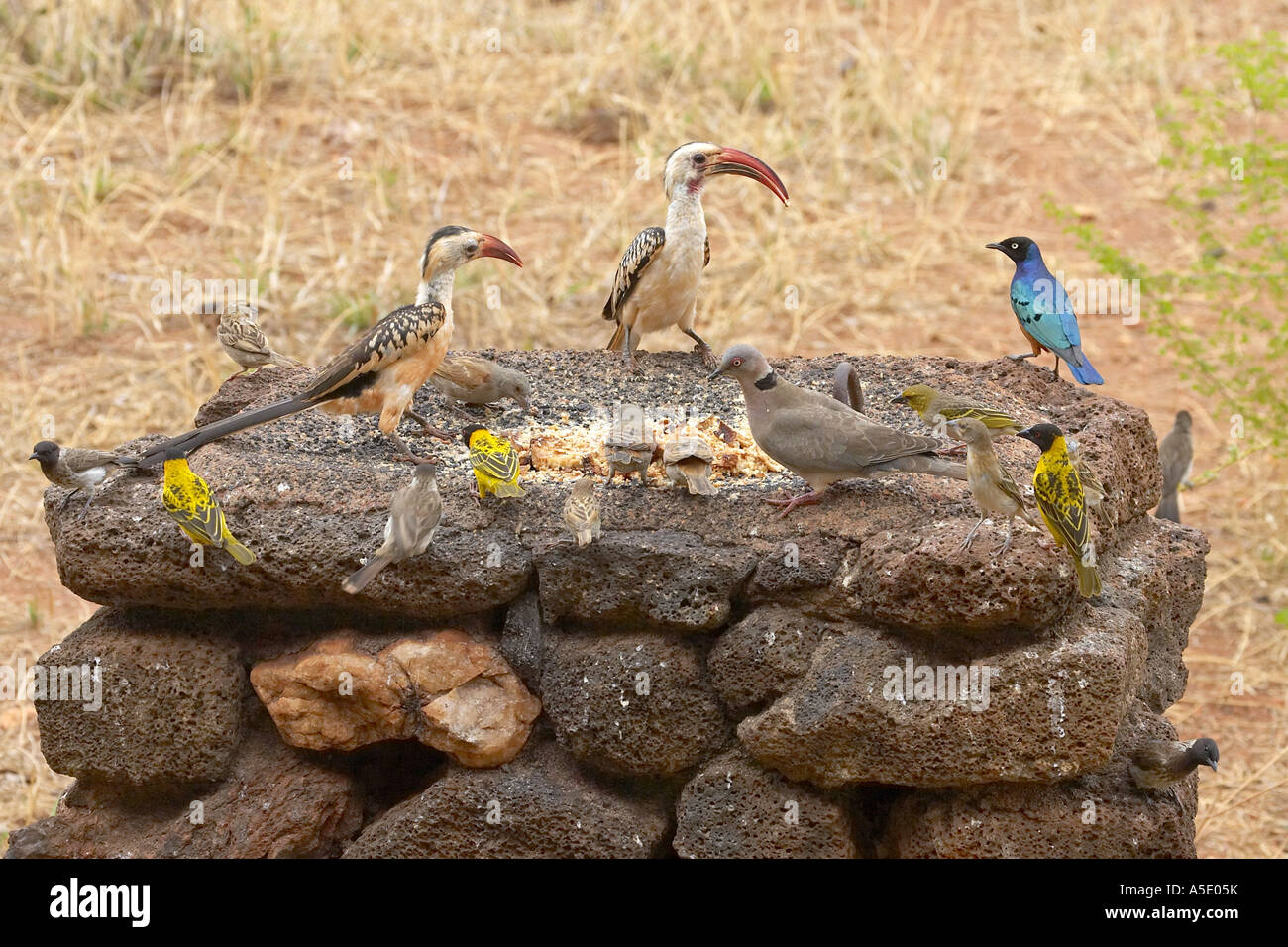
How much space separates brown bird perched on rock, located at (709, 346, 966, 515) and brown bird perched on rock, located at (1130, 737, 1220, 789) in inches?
38.9

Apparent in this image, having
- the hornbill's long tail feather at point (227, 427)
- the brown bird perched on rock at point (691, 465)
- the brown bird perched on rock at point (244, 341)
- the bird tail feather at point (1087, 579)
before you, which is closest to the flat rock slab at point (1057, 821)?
the bird tail feather at point (1087, 579)

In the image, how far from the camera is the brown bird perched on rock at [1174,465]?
825 cm

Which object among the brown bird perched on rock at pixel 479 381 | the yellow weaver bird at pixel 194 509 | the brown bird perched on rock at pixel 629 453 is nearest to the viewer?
the yellow weaver bird at pixel 194 509

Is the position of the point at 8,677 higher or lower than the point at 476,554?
lower

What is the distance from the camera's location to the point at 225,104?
12.6 meters

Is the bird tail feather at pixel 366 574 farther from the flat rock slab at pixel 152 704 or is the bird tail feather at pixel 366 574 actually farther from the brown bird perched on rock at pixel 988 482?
the brown bird perched on rock at pixel 988 482

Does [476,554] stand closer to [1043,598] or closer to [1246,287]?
[1043,598]

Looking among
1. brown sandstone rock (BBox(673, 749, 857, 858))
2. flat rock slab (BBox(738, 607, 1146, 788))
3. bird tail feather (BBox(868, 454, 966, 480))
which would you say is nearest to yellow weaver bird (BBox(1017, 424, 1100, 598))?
flat rock slab (BBox(738, 607, 1146, 788))

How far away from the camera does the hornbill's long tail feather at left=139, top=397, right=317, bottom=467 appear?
529cm

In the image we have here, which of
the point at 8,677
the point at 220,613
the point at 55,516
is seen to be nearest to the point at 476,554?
the point at 220,613

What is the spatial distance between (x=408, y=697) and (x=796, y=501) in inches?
53.7

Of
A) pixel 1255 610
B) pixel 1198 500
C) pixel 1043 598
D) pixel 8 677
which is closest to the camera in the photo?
pixel 1043 598

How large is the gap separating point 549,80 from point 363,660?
8880 mm

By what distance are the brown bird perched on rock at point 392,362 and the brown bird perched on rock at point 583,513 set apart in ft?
2.67
